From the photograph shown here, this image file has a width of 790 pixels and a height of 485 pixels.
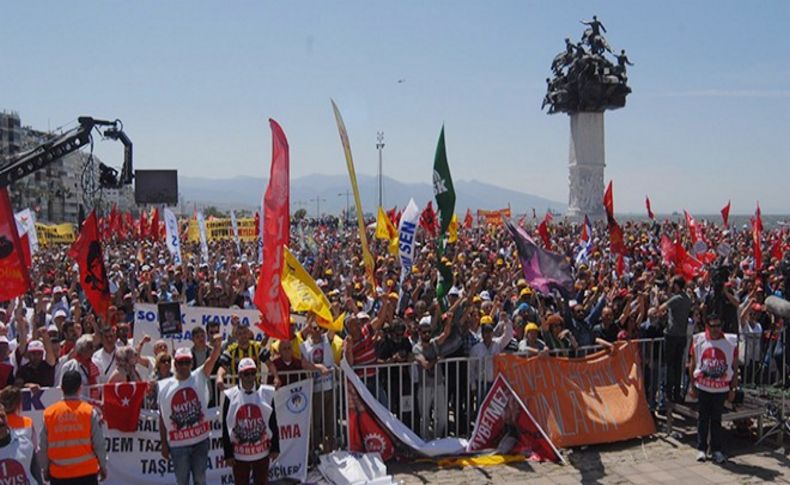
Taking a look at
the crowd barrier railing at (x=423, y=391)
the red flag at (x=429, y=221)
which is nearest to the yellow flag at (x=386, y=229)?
the red flag at (x=429, y=221)

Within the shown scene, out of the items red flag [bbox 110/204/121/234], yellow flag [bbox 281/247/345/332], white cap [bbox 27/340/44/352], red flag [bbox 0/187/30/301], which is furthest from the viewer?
red flag [bbox 110/204/121/234]

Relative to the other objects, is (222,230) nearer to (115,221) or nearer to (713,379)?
(115,221)

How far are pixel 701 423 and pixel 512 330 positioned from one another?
232 centimetres

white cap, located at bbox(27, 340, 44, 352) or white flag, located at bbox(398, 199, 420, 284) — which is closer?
white cap, located at bbox(27, 340, 44, 352)

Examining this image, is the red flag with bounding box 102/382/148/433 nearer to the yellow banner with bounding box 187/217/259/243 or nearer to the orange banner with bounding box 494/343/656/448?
the orange banner with bounding box 494/343/656/448

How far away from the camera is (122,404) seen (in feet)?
21.6

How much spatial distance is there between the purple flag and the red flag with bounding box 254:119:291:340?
12.4ft

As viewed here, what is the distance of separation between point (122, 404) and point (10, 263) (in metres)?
2.62

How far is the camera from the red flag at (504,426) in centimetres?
765

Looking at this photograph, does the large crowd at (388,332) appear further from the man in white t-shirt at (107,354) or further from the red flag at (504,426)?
the red flag at (504,426)

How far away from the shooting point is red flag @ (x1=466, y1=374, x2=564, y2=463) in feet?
25.1

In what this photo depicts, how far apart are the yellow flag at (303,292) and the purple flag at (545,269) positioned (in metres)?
3.24

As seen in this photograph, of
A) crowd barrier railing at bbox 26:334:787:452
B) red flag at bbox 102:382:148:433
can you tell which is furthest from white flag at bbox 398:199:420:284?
red flag at bbox 102:382:148:433

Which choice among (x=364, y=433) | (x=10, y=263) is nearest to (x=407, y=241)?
(x=364, y=433)
